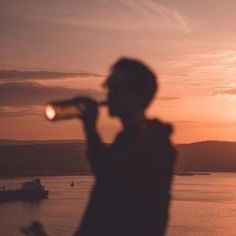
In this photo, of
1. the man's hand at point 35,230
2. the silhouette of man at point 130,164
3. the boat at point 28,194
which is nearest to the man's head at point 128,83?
the silhouette of man at point 130,164

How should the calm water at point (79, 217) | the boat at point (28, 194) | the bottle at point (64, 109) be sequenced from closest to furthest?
1. the bottle at point (64, 109)
2. the calm water at point (79, 217)
3. the boat at point (28, 194)

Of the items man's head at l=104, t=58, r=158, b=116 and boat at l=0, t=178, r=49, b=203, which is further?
boat at l=0, t=178, r=49, b=203

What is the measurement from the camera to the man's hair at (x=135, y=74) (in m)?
2.23

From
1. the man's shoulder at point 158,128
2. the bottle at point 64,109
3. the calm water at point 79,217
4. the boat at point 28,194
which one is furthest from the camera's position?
the boat at point 28,194

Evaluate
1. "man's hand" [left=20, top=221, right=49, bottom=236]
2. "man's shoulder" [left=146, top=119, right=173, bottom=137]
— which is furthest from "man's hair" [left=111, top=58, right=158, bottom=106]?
"man's hand" [left=20, top=221, right=49, bottom=236]

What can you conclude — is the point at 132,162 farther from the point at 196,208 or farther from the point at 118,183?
the point at 196,208

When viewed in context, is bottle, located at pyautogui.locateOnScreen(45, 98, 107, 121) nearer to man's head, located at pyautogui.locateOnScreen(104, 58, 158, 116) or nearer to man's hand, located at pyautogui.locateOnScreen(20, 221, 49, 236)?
man's head, located at pyautogui.locateOnScreen(104, 58, 158, 116)

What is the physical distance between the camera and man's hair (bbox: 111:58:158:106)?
2229 millimetres

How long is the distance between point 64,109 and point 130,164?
325 millimetres

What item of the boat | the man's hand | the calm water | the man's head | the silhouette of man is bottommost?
the man's hand

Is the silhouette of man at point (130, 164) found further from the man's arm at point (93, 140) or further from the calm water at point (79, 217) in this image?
the calm water at point (79, 217)

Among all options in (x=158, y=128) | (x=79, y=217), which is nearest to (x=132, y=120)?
(x=158, y=128)

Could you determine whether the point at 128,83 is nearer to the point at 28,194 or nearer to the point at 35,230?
the point at 35,230

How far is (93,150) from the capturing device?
2197 millimetres
